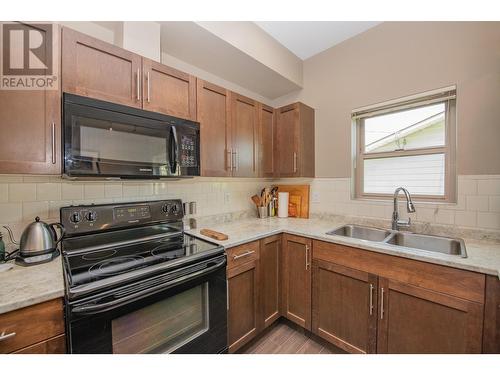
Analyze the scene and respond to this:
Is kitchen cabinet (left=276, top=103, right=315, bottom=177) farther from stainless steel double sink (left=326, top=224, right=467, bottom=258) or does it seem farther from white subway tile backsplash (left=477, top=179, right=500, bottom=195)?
white subway tile backsplash (left=477, top=179, right=500, bottom=195)

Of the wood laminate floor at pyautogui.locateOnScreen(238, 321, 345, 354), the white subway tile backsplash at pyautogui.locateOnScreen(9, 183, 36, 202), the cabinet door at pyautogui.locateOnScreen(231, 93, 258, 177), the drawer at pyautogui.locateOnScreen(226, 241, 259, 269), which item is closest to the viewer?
the white subway tile backsplash at pyautogui.locateOnScreen(9, 183, 36, 202)

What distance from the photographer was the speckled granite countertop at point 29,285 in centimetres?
75

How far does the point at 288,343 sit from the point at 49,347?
1.55m

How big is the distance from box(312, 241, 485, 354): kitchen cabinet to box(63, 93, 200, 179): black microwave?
1.24 metres

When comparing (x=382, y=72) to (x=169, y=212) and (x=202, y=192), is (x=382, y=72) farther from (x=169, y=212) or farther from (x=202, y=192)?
(x=169, y=212)

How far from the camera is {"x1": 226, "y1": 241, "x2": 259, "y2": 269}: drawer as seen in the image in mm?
1465

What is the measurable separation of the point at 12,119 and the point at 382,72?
257 cm

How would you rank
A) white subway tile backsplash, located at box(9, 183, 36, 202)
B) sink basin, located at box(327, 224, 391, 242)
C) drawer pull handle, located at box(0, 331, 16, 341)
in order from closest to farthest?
1. drawer pull handle, located at box(0, 331, 16, 341)
2. white subway tile backsplash, located at box(9, 183, 36, 202)
3. sink basin, located at box(327, 224, 391, 242)

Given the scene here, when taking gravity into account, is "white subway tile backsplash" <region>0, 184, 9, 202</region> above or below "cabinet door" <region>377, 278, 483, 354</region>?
above

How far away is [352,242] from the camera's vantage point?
146 cm

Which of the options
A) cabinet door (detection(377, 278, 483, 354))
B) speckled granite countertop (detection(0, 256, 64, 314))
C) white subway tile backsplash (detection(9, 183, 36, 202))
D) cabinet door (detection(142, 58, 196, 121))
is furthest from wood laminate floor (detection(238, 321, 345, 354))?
cabinet door (detection(142, 58, 196, 121))

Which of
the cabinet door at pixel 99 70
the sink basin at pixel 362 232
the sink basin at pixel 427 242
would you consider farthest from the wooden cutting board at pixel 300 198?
the cabinet door at pixel 99 70

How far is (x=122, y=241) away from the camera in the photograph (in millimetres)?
1436
